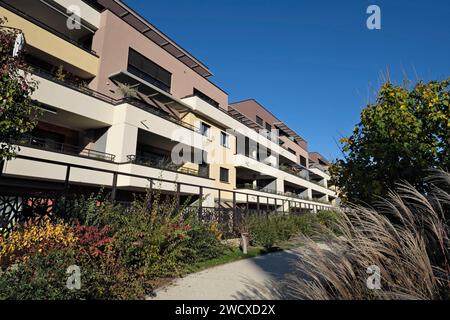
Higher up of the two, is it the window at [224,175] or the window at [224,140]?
the window at [224,140]

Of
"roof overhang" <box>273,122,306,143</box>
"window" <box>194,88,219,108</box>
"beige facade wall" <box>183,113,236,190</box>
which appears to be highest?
"roof overhang" <box>273,122,306,143</box>

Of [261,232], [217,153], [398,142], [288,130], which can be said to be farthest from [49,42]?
[288,130]

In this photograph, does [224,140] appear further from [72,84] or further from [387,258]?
[387,258]

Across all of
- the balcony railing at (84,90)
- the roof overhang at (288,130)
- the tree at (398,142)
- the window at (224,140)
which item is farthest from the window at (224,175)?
the tree at (398,142)

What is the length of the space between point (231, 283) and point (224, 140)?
21.9 meters

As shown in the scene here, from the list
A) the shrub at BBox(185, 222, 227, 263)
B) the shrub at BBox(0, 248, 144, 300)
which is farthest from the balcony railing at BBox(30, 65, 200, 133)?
the shrub at BBox(0, 248, 144, 300)

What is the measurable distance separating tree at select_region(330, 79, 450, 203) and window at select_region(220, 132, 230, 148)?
21.2 m

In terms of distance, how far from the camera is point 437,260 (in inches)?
108

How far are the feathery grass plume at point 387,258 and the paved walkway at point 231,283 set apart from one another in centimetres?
51

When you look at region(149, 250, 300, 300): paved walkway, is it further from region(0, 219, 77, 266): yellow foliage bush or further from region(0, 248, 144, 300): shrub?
region(0, 219, 77, 266): yellow foliage bush

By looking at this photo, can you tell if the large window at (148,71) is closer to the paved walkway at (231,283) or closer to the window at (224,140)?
the window at (224,140)

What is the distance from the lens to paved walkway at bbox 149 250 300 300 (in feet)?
15.2

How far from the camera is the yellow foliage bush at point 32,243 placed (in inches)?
164

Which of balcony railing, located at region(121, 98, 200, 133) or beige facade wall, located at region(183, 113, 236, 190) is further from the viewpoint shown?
beige facade wall, located at region(183, 113, 236, 190)
